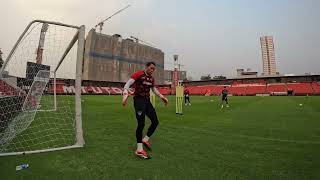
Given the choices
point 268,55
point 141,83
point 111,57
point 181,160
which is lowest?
point 181,160

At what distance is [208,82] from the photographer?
306 ft

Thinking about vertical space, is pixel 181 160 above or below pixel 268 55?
below

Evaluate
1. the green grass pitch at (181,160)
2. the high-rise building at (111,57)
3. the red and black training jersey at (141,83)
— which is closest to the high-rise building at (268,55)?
the high-rise building at (111,57)

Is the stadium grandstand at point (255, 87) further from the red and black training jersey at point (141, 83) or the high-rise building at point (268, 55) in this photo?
the high-rise building at point (268, 55)

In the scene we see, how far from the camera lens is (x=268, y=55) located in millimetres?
175375

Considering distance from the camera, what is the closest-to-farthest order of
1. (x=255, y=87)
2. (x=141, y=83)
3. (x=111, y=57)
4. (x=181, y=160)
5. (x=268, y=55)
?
(x=181, y=160)
(x=141, y=83)
(x=255, y=87)
(x=111, y=57)
(x=268, y=55)

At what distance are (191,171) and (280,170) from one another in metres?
1.55

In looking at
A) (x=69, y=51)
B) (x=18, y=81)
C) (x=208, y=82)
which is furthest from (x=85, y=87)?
(x=69, y=51)

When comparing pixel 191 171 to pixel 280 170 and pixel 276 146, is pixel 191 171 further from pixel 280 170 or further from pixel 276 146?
pixel 276 146

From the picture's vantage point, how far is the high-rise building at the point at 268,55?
576 feet

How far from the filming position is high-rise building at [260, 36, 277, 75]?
175500mm

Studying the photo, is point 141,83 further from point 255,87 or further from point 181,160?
point 255,87

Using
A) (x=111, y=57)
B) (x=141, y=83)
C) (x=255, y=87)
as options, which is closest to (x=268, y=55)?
(x=255, y=87)

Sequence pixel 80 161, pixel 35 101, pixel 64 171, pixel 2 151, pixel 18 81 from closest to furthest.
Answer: pixel 64 171 < pixel 80 161 < pixel 2 151 < pixel 18 81 < pixel 35 101
